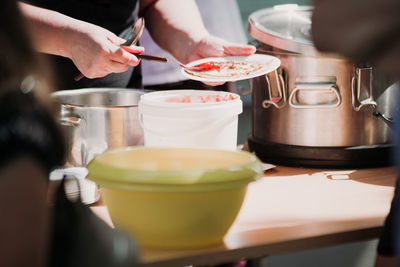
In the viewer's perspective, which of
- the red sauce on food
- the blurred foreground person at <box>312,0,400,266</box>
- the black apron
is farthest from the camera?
the black apron

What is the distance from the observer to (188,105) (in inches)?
52.6

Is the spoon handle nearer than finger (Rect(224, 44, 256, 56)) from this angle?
Yes

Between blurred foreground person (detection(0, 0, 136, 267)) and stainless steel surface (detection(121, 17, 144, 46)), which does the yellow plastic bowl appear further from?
stainless steel surface (detection(121, 17, 144, 46))

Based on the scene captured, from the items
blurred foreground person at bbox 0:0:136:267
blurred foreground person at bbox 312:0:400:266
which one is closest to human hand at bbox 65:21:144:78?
blurred foreground person at bbox 312:0:400:266

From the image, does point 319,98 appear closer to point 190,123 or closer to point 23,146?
point 190,123

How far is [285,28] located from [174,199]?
90 cm

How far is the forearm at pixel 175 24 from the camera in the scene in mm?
1947

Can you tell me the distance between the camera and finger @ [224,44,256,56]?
173 cm

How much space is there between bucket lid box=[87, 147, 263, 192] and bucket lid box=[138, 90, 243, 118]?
6.6 inches

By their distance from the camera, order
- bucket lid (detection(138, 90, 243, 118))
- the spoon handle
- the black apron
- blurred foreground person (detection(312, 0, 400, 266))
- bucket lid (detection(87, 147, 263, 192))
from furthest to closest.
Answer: the black apron < the spoon handle < bucket lid (detection(138, 90, 243, 118)) < bucket lid (detection(87, 147, 263, 192)) < blurred foreground person (detection(312, 0, 400, 266))

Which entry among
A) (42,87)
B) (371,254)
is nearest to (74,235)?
(42,87)

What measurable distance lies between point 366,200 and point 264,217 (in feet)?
0.81

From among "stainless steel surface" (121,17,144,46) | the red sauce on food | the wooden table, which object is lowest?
the wooden table

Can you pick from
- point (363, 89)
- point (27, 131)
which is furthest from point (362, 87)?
point (27, 131)
